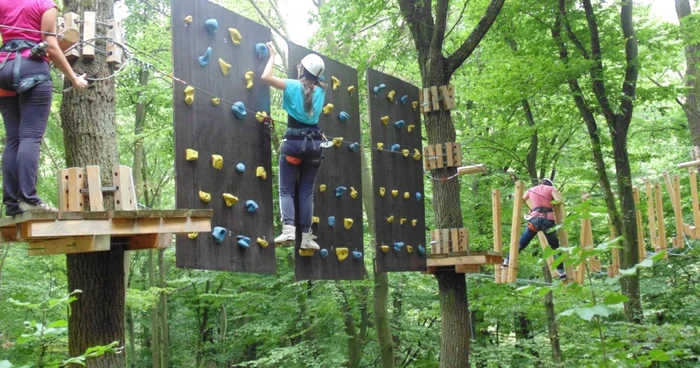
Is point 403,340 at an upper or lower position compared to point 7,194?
lower

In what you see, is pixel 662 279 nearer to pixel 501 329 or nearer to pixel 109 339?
pixel 501 329

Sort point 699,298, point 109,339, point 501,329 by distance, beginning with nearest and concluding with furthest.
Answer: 1. point 109,339
2. point 699,298
3. point 501,329

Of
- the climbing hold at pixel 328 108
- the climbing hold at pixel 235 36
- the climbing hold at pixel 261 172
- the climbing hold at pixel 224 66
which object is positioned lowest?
the climbing hold at pixel 261 172

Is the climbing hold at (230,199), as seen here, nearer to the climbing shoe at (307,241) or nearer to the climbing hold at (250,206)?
the climbing hold at (250,206)

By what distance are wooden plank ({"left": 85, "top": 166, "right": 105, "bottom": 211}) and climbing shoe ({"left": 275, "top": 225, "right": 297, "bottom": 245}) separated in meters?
1.63

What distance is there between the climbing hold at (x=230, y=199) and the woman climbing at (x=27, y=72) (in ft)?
4.24

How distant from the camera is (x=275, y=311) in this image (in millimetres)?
13227

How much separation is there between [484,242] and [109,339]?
8.64 metres

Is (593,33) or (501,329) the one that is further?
(501,329)

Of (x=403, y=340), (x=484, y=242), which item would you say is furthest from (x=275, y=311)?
(x=484, y=242)

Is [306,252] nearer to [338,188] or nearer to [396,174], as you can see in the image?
[338,188]

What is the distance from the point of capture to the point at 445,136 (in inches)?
287

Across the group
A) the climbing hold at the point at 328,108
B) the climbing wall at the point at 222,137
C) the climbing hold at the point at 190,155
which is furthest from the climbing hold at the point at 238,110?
the climbing hold at the point at 328,108

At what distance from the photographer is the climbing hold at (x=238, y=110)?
487cm
